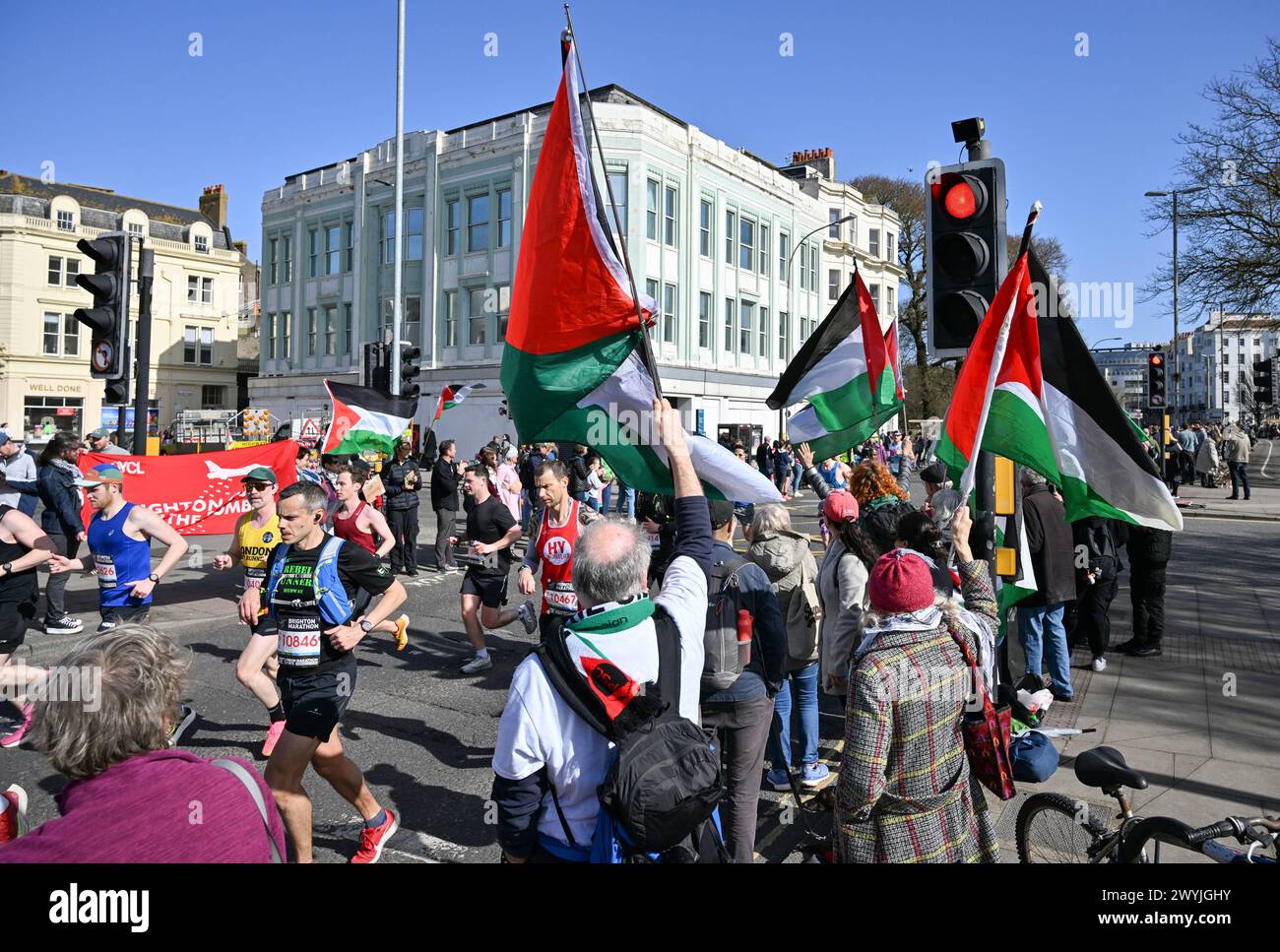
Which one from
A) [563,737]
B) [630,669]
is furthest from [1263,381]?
[563,737]

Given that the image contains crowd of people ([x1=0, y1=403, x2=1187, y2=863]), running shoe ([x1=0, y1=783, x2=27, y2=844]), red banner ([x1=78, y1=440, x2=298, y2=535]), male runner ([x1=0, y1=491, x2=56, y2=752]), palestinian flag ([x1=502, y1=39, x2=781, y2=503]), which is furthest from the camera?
red banner ([x1=78, y1=440, x2=298, y2=535])

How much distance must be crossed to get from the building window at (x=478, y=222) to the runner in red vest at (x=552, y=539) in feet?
101

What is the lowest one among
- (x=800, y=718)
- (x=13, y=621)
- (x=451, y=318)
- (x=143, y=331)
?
(x=800, y=718)

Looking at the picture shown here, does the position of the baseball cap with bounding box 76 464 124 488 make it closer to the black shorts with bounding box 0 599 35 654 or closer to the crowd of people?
the crowd of people

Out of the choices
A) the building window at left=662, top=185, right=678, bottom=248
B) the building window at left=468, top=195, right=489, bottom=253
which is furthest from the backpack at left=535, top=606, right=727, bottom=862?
the building window at left=468, top=195, right=489, bottom=253

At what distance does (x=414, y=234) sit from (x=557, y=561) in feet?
113

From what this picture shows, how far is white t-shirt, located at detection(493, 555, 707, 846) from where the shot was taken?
2439 mm

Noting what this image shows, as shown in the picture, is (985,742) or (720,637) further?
(720,637)

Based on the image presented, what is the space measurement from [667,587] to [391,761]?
11.4 ft

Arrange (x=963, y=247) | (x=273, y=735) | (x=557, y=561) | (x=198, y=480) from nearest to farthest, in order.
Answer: (x=963, y=247), (x=273, y=735), (x=557, y=561), (x=198, y=480)

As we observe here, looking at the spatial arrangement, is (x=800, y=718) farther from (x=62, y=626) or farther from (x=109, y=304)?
(x=62, y=626)

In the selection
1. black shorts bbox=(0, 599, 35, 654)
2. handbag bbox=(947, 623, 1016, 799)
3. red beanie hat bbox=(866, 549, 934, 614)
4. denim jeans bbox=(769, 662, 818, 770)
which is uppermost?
red beanie hat bbox=(866, 549, 934, 614)

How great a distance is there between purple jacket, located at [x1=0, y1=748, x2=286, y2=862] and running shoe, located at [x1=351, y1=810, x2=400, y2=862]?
2454 millimetres

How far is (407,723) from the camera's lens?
6426mm
